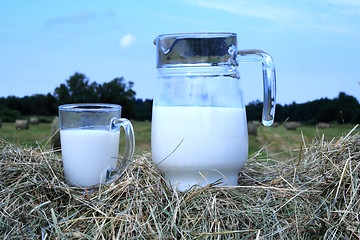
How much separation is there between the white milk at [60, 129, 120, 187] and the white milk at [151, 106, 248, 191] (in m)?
0.23

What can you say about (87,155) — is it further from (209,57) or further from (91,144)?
(209,57)

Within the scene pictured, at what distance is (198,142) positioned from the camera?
138 cm

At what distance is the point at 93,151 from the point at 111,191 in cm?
18

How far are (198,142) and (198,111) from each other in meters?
0.12

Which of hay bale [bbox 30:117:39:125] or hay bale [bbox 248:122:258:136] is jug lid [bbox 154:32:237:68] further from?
hay bale [bbox 30:117:39:125]

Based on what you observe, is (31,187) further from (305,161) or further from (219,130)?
(305,161)

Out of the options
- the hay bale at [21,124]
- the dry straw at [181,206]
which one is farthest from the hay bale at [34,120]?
the dry straw at [181,206]

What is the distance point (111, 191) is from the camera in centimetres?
146

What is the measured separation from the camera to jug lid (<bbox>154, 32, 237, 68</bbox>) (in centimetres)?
139

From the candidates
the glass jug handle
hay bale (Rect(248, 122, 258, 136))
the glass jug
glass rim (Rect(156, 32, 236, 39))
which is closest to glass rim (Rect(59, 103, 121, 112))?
the glass jug

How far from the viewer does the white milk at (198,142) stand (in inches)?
54.1

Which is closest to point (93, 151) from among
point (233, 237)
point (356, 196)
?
point (233, 237)

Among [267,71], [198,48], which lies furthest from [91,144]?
[267,71]

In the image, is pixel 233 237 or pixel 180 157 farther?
pixel 180 157
